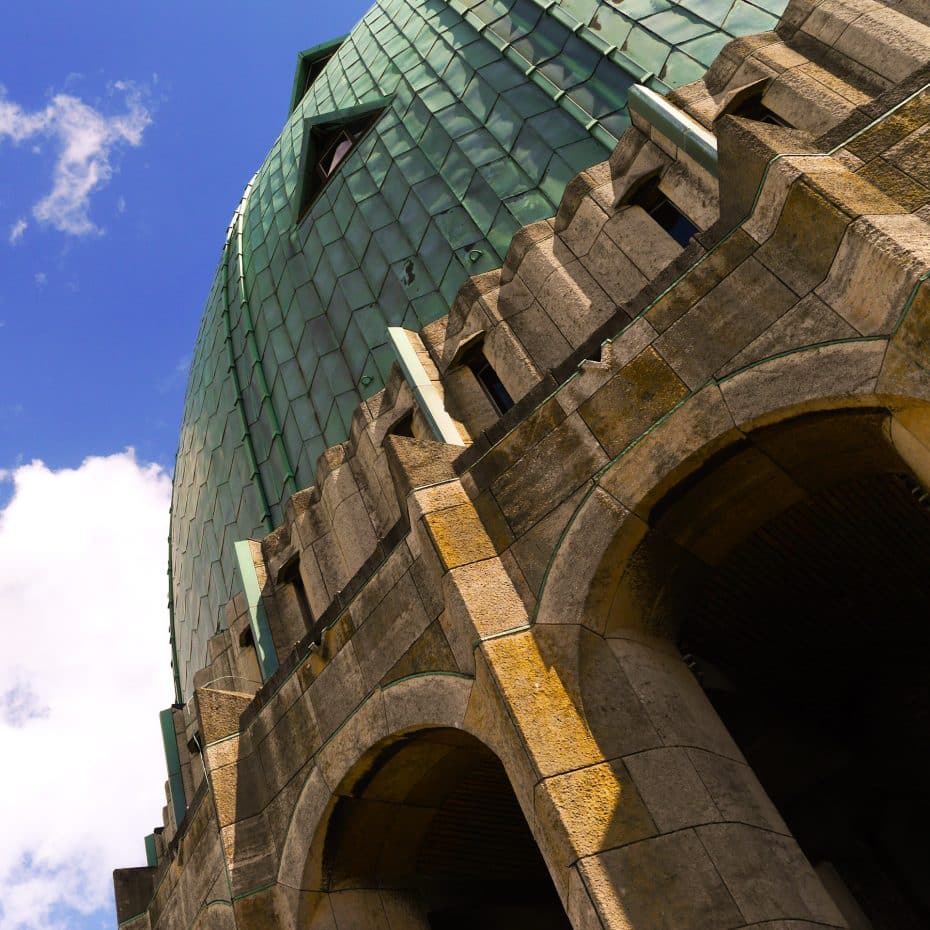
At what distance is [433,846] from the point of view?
449 inches

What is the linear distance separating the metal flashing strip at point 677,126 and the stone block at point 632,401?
380 centimetres

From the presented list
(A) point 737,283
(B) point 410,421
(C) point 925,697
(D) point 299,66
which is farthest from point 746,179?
(D) point 299,66

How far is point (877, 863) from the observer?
459 inches

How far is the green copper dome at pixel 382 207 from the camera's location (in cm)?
1586

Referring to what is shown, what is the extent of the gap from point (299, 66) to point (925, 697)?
27.9m

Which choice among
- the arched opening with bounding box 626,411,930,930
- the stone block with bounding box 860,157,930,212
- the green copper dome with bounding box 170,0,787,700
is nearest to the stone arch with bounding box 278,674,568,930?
the arched opening with bounding box 626,411,930,930

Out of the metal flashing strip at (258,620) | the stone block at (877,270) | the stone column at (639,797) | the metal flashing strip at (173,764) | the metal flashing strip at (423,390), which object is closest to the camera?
the stone block at (877,270)

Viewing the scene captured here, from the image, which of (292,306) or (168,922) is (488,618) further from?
(292,306)

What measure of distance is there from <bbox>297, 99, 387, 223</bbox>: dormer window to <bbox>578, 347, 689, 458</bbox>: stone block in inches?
568

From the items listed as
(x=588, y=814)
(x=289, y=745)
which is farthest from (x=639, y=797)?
(x=289, y=745)

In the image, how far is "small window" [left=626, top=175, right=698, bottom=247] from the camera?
38.5ft

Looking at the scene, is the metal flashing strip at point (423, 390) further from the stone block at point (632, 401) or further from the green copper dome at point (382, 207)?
the stone block at point (632, 401)

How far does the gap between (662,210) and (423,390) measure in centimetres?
427

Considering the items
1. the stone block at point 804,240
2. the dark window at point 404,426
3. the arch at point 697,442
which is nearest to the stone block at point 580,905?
the arch at point 697,442
